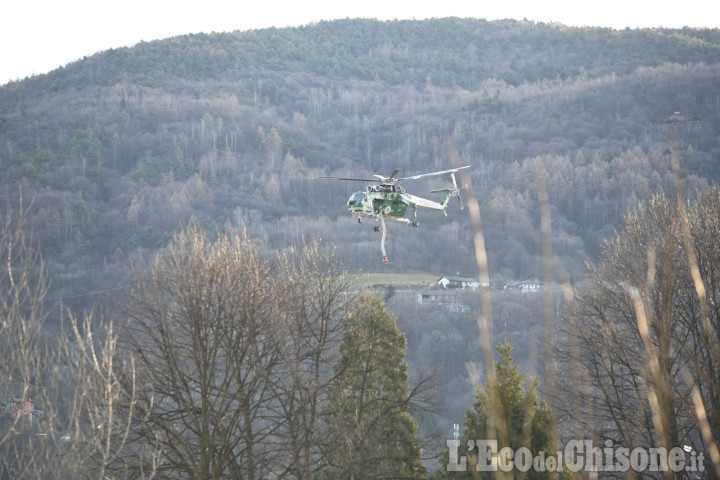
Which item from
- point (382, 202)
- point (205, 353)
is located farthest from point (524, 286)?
point (205, 353)

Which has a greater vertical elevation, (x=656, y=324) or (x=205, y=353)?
(x=205, y=353)

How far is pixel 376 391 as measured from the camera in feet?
89.3

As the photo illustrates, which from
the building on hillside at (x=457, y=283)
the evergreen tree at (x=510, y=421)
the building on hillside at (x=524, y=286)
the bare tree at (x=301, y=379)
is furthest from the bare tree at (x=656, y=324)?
the building on hillside at (x=524, y=286)

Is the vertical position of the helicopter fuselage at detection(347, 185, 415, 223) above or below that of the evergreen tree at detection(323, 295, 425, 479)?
above

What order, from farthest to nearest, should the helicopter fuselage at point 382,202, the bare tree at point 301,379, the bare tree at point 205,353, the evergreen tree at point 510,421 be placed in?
1. the helicopter fuselage at point 382,202
2. the bare tree at point 301,379
3. the bare tree at point 205,353
4. the evergreen tree at point 510,421

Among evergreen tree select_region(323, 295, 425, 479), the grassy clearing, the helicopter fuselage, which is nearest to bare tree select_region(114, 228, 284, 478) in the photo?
evergreen tree select_region(323, 295, 425, 479)

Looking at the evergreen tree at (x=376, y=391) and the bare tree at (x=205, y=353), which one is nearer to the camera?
the bare tree at (x=205, y=353)

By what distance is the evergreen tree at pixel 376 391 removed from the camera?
2481 centimetres

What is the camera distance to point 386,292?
333 ft

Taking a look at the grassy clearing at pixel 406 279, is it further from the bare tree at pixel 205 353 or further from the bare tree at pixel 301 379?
the bare tree at pixel 205 353

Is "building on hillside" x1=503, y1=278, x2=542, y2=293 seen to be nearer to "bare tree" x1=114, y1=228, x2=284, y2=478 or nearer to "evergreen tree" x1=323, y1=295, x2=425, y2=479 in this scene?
"evergreen tree" x1=323, y1=295, x2=425, y2=479

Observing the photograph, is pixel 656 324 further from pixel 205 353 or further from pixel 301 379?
pixel 205 353

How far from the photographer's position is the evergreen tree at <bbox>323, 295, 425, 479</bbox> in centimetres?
2481

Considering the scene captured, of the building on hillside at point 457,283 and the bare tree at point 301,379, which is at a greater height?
the bare tree at point 301,379
